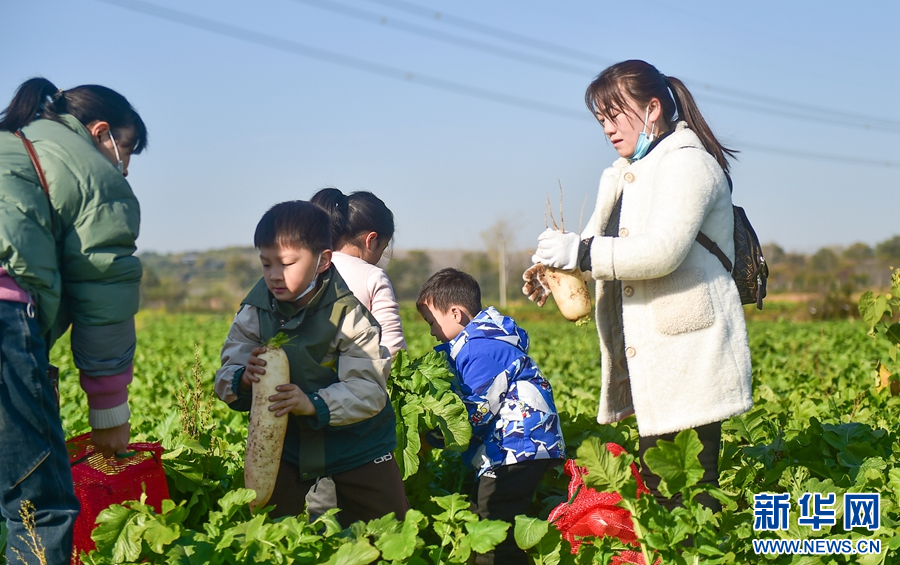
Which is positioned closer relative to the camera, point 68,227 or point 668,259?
point 68,227

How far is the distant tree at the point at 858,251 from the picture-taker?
54.0 m

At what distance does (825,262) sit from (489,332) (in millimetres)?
54066

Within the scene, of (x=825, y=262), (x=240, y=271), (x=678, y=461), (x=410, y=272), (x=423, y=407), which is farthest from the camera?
(x=240, y=271)

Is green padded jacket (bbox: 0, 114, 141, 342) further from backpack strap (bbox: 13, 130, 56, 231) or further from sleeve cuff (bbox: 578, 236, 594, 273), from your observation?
sleeve cuff (bbox: 578, 236, 594, 273)

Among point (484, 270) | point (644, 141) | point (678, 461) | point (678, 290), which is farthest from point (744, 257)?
point (484, 270)

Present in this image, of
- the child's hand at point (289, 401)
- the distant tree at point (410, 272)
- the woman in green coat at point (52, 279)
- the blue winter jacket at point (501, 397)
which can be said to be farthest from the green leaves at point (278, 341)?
the distant tree at point (410, 272)

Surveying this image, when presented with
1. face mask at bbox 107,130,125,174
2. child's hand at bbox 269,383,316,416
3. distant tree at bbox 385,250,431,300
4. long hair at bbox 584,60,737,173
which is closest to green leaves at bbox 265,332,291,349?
child's hand at bbox 269,383,316,416

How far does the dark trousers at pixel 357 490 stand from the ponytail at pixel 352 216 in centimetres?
99

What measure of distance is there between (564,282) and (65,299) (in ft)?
5.09

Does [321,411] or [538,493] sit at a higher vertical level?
[321,411]

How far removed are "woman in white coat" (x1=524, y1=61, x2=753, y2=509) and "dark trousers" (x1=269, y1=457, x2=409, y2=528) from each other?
85 centimetres

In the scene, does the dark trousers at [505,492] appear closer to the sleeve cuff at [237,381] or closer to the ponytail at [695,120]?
the sleeve cuff at [237,381]

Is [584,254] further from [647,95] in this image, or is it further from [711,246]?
[647,95]

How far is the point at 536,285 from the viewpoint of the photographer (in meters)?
3.00
